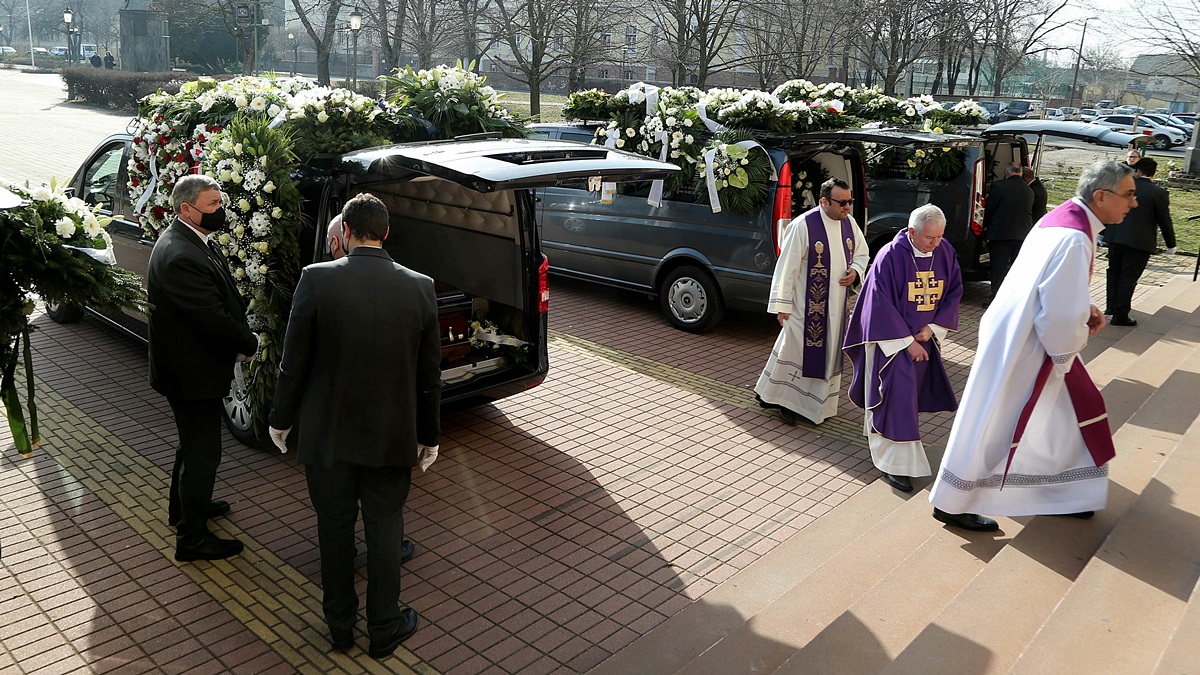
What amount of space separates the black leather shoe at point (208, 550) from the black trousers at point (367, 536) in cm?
96

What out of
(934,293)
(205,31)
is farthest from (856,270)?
(205,31)

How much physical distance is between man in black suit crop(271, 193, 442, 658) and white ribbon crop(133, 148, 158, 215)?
3383 millimetres

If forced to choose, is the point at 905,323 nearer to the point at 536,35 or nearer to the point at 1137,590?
the point at 1137,590

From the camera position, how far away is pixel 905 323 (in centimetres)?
562

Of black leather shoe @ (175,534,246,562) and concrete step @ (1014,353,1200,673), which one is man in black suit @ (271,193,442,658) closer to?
black leather shoe @ (175,534,246,562)

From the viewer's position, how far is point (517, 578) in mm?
4625

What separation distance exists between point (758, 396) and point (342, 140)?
359 cm

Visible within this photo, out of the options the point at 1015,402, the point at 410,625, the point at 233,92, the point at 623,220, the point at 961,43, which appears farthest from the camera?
the point at 961,43

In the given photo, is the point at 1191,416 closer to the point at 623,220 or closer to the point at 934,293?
the point at 934,293

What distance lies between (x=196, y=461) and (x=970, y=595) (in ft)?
12.0

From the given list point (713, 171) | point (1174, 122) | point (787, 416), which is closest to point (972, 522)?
point (787, 416)

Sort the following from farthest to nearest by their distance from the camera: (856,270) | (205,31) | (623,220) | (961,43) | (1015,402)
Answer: (205,31), (961,43), (623,220), (856,270), (1015,402)

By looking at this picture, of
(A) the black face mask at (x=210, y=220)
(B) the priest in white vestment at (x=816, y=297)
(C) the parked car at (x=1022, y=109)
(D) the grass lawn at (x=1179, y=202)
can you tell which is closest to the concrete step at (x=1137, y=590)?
(B) the priest in white vestment at (x=816, y=297)

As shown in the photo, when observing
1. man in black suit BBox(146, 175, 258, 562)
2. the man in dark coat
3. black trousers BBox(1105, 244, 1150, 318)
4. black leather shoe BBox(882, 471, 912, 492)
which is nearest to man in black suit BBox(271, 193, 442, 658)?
man in black suit BBox(146, 175, 258, 562)
